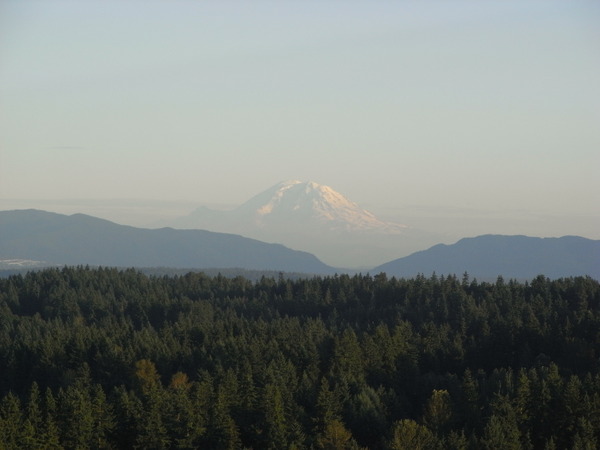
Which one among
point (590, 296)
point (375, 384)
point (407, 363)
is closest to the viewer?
point (375, 384)

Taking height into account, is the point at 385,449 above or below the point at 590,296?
Result: below

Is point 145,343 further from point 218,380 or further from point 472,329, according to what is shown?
point 472,329

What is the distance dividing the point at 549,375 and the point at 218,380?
3424 cm

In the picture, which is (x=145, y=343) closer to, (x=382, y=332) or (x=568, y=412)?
(x=382, y=332)

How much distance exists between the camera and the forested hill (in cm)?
10262

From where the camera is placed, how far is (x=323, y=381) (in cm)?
11700

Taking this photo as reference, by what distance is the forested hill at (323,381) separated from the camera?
102625 mm

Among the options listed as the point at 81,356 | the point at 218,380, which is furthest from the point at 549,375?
the point at 81,356

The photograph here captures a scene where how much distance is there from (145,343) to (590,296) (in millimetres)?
80579

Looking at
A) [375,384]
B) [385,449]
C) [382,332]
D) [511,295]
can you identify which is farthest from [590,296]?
[385,449]

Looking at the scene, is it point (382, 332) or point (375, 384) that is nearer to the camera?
point (375, 384)

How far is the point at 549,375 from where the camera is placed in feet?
382

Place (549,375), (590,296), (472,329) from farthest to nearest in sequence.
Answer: (590,296) < (472,329) < (549,375)

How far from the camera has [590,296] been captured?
19125cm
